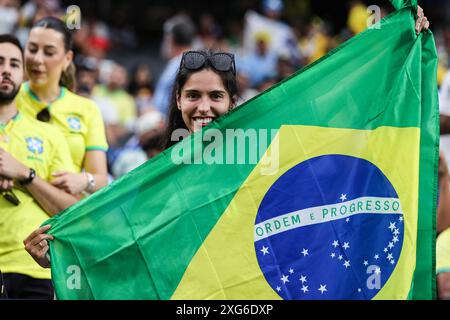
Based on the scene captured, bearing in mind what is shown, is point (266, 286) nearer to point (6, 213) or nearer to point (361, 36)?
point (361, 36)

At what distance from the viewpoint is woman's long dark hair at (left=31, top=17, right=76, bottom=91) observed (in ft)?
Answer: 19.7

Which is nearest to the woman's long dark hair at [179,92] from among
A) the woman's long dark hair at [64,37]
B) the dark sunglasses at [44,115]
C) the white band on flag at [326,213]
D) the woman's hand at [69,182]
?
the woman's hand at [69,182]

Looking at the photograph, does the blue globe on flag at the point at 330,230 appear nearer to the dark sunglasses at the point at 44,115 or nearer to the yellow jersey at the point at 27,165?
the yellow jersey at the point at 27,165

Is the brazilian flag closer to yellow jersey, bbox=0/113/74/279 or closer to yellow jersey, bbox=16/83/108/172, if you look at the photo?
yellow jersey, bbox=0/113/74/279

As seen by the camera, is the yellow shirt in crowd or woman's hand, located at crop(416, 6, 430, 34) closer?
woman's hand, located at crop(416, 6, 430, 34)

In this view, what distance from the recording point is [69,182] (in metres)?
5.45

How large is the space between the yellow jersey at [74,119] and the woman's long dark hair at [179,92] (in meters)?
0.94

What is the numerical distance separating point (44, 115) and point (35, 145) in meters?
0.47

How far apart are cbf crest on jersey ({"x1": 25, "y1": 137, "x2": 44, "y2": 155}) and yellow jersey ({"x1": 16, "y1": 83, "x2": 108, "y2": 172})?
39 cm

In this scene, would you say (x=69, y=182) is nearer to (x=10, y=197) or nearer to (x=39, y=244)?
(x=10, y=197)

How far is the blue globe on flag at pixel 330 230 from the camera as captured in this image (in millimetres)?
4289

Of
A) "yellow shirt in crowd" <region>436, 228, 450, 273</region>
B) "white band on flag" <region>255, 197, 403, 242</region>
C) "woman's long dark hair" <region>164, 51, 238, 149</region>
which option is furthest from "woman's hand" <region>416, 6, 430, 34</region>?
"yellow shirt in crowd" <region>436, 228, 450, 273</region>
